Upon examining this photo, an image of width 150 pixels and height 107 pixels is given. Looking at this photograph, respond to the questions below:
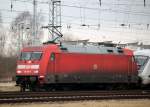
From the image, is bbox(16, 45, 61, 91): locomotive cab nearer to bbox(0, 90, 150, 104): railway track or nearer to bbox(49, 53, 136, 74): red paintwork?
bbox(49, 53, 136, 74): red paintwork

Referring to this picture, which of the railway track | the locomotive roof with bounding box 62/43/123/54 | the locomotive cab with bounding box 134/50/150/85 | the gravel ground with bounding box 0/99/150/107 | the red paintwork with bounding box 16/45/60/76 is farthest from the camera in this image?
the locomotive cab with bounding box 134/50/150/85

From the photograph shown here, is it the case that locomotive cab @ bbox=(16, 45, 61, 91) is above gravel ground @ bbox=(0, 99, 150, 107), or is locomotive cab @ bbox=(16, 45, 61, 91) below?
above

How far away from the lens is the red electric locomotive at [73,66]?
27.3 metres

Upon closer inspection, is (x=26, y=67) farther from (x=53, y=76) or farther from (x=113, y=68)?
(x=113, y=68)

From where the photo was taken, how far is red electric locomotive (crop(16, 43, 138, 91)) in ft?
89.5

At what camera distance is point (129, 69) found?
30812 mm

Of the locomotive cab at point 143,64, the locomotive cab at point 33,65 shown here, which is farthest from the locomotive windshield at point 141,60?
the locomotive cab at point 33,65

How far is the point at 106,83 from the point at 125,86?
1.97 metres

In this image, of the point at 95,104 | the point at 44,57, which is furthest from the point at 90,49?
the point at 95,104

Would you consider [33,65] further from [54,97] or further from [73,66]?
[54,97]

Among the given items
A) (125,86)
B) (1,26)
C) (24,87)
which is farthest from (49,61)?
(1,26)

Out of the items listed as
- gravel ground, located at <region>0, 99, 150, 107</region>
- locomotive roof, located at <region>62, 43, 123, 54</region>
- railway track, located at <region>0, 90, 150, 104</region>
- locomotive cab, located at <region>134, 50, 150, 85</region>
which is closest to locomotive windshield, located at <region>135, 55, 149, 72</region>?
locomotive cab, located at <region>134, 50, 150, 85</region>

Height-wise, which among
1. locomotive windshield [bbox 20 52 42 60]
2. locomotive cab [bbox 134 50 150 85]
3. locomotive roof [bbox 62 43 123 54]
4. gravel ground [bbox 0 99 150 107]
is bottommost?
gravel ground [bbox 0 99 150 107]

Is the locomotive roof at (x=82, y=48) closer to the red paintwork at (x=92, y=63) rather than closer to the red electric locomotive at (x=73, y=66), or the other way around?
the red electric locomotive at (x=73, y=66)
